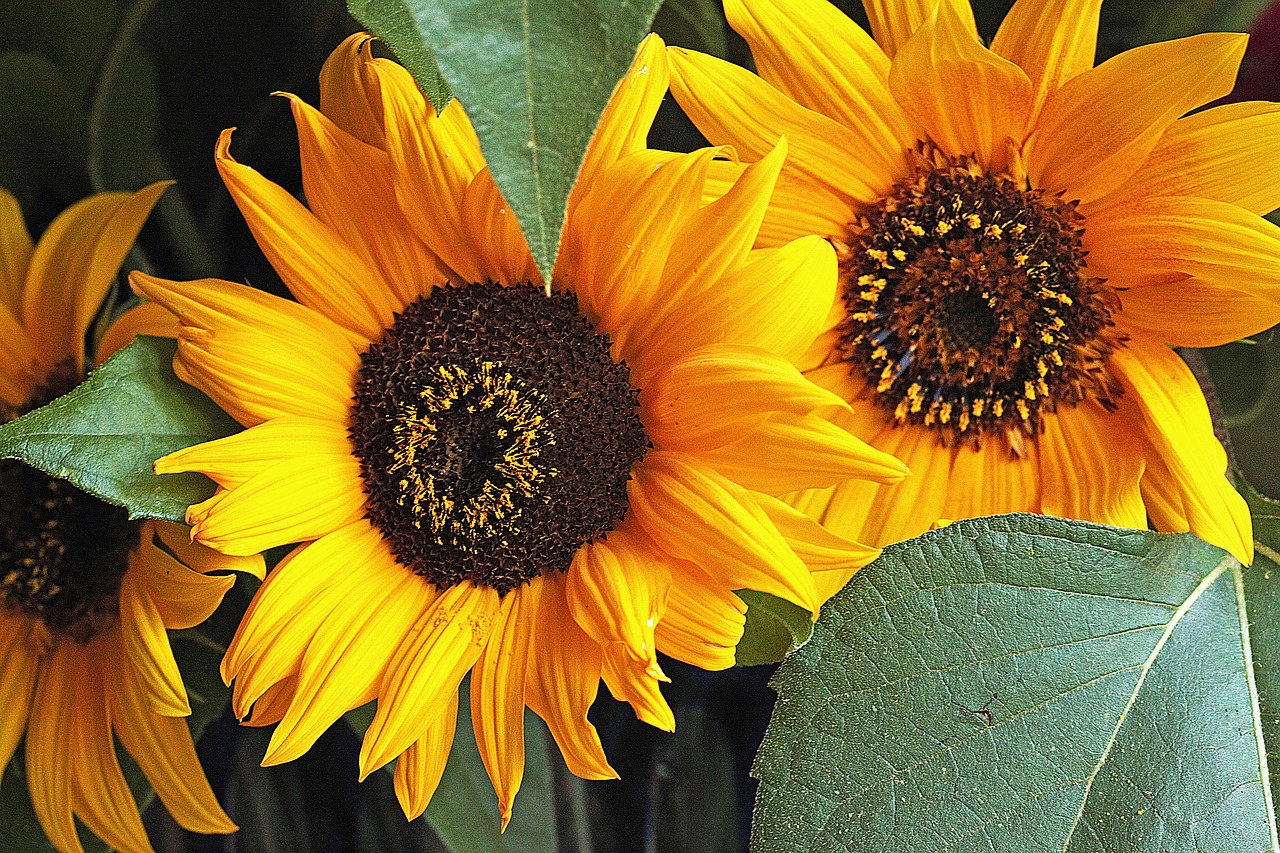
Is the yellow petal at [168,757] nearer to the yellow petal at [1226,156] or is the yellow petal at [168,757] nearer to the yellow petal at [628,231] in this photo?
the yellow petal at [628,231]

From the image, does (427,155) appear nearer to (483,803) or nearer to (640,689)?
(640,689)

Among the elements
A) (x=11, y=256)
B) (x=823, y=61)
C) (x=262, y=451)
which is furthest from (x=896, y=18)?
(x=11, y=256)

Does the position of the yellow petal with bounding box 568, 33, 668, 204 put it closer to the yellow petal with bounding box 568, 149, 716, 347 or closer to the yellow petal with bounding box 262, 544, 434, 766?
the yellow petal with bounding box 568, 149, 716, 347

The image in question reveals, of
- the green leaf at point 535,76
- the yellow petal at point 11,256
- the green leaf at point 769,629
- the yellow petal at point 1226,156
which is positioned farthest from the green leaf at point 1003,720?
the yellow petal at point 11,256

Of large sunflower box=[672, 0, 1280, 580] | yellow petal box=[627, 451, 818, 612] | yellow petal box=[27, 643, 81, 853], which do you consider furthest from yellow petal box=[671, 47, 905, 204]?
yellow petal box=[27, 643, 81, 853]

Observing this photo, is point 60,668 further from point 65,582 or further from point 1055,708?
point 1055,708
